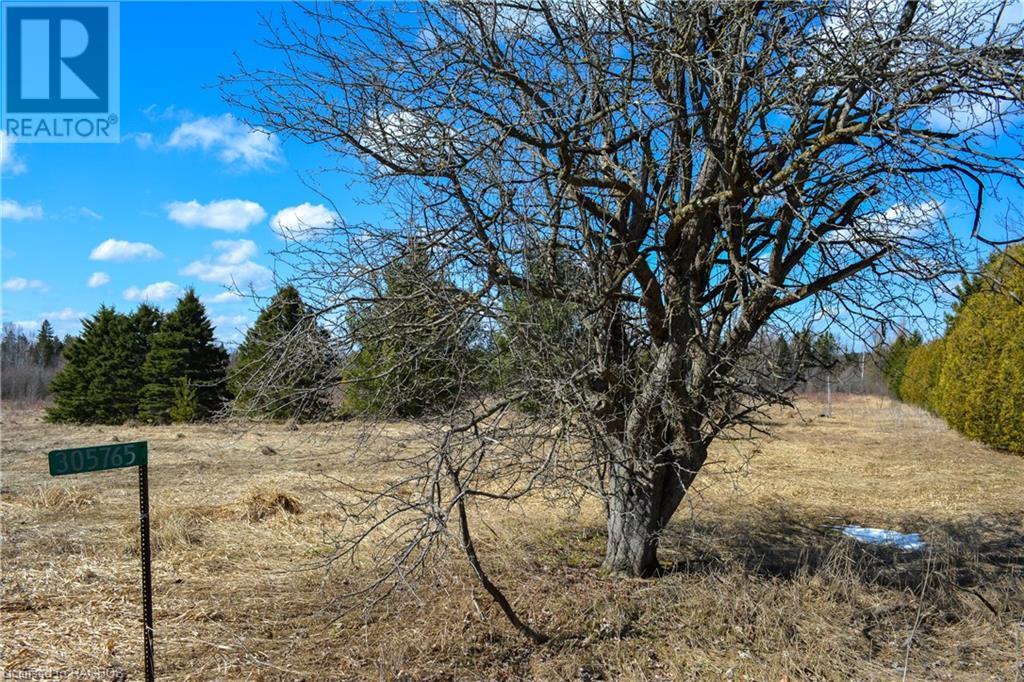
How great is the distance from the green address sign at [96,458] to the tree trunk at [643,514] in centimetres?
351

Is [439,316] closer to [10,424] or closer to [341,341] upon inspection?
[341,341]

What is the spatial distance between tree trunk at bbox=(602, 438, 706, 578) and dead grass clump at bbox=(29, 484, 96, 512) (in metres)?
6.74

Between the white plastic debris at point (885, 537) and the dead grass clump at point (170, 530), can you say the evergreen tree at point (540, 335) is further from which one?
the white plastic debris at point (885, 537)

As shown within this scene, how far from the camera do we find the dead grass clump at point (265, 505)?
27.2 feet

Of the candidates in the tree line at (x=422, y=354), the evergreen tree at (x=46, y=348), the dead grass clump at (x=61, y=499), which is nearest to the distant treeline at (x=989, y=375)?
the tree line at (x=422, y=354)

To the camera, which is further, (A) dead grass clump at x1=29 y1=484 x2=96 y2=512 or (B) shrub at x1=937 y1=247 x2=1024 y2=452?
(B) shrub at x1=937 y1=247 x2=1024 y2=452

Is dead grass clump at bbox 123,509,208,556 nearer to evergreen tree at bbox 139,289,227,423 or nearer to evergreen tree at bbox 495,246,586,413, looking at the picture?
evergreen tree at bbox 495,246,586,413

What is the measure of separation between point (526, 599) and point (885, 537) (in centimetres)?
515

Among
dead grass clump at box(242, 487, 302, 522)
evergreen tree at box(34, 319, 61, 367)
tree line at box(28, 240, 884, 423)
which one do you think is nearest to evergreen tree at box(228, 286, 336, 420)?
tree line at box(28, 240, 884, 423)

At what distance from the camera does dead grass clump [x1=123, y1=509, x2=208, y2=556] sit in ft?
22.3

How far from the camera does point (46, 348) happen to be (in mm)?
56719

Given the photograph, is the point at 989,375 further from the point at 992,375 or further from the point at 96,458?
the point at 96,458

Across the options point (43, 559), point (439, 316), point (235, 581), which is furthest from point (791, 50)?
point (43, 559)

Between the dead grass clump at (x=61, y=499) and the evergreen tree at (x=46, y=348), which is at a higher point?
the evergreen tree at (x=46, y=348)
